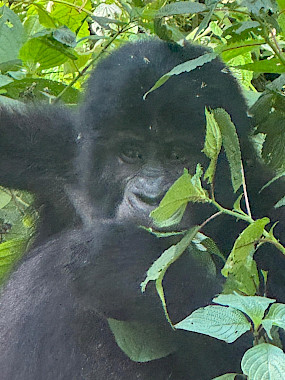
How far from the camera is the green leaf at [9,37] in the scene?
76.5 inches

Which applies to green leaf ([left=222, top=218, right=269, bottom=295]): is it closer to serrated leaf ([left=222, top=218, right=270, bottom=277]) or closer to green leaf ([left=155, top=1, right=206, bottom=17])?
serrated leaf ([left=222, top=218, right=270, bottom=277])

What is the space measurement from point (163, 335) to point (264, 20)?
83cm

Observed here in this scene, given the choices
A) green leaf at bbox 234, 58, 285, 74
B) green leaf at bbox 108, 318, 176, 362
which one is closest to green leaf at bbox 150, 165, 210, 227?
green leaf at bbox 108, 318, 176, 362

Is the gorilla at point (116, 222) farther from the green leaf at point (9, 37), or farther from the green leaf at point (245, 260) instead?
the green leaf at point (245, 260)

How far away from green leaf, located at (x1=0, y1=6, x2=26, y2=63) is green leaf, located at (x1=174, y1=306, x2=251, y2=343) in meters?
1.17

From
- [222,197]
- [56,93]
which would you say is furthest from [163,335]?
[56,93]

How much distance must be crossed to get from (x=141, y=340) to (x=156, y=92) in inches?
31.2

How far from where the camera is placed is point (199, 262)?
1.76 m

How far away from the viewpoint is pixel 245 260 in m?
1.21

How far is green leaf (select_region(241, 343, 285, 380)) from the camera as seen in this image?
0.91 m

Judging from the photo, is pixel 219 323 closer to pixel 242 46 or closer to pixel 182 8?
pixel 182 8

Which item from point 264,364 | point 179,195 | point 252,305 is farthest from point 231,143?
point 264,364

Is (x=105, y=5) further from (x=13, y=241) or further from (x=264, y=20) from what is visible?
(x=264, y=20)

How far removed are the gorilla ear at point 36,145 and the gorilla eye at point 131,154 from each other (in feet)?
0.72
